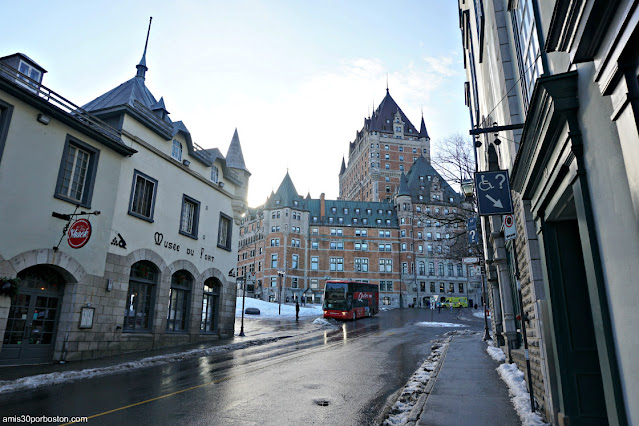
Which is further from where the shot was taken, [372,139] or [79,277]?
[372,139]

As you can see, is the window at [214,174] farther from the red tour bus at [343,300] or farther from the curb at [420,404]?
the red tour bus at [343,300]

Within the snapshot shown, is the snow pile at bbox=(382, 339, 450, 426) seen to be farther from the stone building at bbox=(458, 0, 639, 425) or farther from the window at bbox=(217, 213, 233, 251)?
the window at bbox=(217, 213, 233, 251)

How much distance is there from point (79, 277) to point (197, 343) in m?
7.24

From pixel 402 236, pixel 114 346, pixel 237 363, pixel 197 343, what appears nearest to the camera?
pixel 237 363

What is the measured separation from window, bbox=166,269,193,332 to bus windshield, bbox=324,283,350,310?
20259mm

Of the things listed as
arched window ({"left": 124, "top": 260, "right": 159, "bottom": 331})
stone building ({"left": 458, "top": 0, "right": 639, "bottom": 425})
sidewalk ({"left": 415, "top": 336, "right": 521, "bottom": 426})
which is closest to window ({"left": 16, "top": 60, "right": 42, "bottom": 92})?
arched window ({"left": 124, "top": 260, "right": 159, "bottom": 331})

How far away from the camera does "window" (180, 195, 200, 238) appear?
1973cm

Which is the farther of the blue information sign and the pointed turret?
the pointed turret

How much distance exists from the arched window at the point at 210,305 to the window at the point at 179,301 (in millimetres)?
1404

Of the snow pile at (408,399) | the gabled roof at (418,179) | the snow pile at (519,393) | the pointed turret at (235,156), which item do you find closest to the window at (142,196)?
the pointed turret at (235,156)

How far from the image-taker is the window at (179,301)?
61.2 ft

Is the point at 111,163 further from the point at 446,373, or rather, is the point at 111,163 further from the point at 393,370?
the point at 446,373

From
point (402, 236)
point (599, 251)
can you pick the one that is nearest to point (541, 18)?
point (599, 251)

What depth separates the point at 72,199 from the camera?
533 inches
